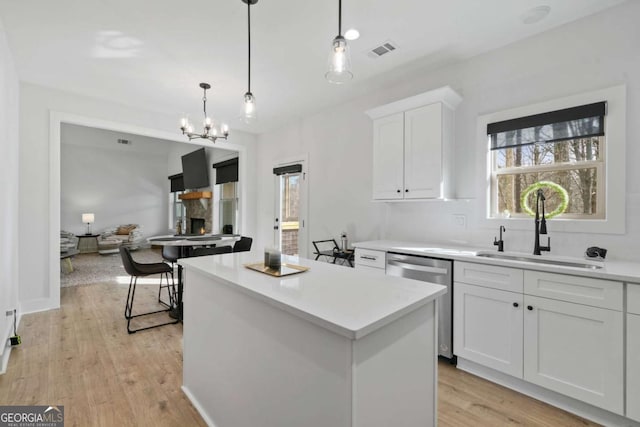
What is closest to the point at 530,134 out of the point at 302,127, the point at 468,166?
the point at 468,166

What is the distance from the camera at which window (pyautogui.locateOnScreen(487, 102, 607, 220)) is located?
7.28 ft

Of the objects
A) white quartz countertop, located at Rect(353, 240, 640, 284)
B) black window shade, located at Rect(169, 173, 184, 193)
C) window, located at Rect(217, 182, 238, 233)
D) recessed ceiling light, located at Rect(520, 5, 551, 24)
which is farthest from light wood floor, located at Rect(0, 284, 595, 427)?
black window shade, located at Rect(169, 173, 184, 193)

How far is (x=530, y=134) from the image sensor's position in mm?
2480

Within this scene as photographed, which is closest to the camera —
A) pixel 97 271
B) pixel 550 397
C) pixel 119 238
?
pixel 550 397

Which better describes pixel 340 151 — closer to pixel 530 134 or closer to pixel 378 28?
pixel 378 28

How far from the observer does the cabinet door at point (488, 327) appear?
2033 mm

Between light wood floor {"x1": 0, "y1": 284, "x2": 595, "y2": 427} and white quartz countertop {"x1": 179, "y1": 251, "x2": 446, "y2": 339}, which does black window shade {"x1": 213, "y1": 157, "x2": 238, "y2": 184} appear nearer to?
light wood floor {"x1": 0, "y1": 284, "x2": 595, "y2": 427}

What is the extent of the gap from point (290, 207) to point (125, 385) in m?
3.41

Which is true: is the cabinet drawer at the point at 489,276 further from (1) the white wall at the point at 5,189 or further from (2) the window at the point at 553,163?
(1) the white wall at the point at 5,189

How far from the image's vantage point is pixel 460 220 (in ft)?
9.45

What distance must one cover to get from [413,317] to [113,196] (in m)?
10.3

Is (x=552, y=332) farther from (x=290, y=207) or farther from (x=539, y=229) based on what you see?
(x=290, y=207)

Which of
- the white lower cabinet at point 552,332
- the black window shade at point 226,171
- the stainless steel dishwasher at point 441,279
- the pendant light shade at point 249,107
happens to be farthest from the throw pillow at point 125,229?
the white lower cabinet at point 552,332

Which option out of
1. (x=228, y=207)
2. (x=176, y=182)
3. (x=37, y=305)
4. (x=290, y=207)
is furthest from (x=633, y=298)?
(x=176, y=182)
